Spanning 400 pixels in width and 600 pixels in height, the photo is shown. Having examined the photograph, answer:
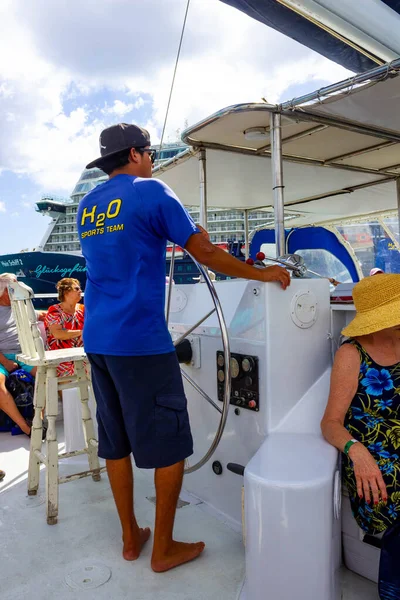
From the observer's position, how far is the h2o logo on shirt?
1407 millimetres

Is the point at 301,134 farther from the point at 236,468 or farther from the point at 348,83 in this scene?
the point at 236,468

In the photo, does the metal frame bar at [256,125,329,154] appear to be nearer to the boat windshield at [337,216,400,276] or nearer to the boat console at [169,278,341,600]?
the boat console at [169,278,341,600]

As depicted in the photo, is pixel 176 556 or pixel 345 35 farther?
pixel 345 35

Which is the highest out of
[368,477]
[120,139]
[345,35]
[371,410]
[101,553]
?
[345,35]

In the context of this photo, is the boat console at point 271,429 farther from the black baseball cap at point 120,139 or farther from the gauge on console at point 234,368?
the black baseball cap at point 120,139

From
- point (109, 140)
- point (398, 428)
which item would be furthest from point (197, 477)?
point (109, 140)

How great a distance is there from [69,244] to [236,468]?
35137 mm

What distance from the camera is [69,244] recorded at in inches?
1378

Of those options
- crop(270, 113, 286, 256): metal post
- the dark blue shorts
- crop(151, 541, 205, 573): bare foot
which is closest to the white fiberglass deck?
crop(151, 541, 205, 573): bare foot

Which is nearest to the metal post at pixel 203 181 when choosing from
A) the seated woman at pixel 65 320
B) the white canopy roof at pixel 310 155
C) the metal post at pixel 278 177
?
the white canopy roof at pixel 310 155

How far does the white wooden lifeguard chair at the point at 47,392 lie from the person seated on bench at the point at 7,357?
3.29 feet

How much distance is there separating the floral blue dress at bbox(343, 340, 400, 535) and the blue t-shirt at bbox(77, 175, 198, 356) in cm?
61

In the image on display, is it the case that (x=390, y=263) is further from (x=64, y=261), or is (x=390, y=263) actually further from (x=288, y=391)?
(x=64, y=261)

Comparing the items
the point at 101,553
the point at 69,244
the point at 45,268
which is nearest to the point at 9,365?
the point at 101,553
